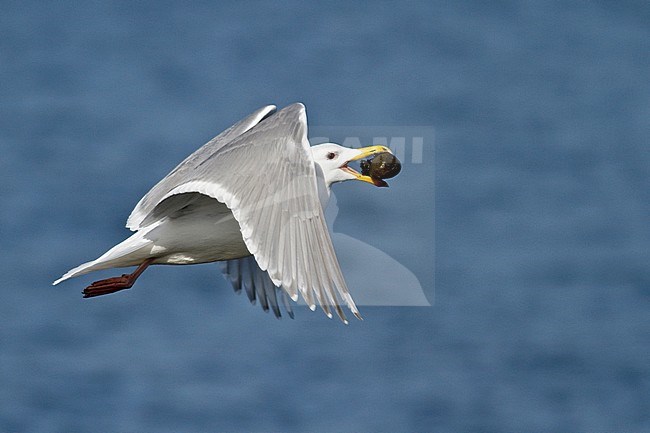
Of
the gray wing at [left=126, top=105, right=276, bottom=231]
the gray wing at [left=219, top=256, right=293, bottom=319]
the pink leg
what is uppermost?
the gray wing at [left=126, top=105, right=276, bottom=231]

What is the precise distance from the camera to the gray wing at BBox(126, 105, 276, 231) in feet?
19.5

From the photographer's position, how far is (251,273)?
689 centimetres

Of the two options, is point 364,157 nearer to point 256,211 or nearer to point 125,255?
Answer: point 256,211

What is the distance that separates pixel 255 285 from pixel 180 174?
100 centimetres

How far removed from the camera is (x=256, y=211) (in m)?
5.25

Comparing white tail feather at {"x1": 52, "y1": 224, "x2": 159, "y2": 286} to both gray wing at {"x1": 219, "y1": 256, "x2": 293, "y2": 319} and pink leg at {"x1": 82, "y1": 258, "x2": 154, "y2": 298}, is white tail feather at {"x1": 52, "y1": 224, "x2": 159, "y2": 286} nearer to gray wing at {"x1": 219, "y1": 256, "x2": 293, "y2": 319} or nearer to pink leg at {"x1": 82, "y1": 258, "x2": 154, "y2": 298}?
pink leg at {"x1": 82, "y1": 258, "x2": 154, "y2": 298}

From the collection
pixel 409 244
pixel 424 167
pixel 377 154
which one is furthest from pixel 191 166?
pixel 424 167

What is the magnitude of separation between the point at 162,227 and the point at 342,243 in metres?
2.50

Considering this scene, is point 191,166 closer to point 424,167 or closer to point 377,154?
point 377,154

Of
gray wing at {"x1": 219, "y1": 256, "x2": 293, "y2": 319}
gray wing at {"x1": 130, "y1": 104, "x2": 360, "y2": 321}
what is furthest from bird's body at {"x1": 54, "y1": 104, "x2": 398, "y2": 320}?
gray wing at {"x1": 219, "y1": 256, "x2": 293, "y2": 319}

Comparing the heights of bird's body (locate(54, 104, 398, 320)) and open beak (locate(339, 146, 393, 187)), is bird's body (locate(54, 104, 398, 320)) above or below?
below

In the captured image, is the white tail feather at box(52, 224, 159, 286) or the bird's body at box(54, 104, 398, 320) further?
the white tail feather at box(52, 224, 159, 286)

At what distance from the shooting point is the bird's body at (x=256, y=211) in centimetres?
506

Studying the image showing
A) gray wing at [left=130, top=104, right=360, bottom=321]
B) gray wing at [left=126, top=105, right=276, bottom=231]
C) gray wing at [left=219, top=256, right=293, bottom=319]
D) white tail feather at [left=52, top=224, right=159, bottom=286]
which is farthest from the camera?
gray wing at [left=219, top=256, right=293, bottom=319]
